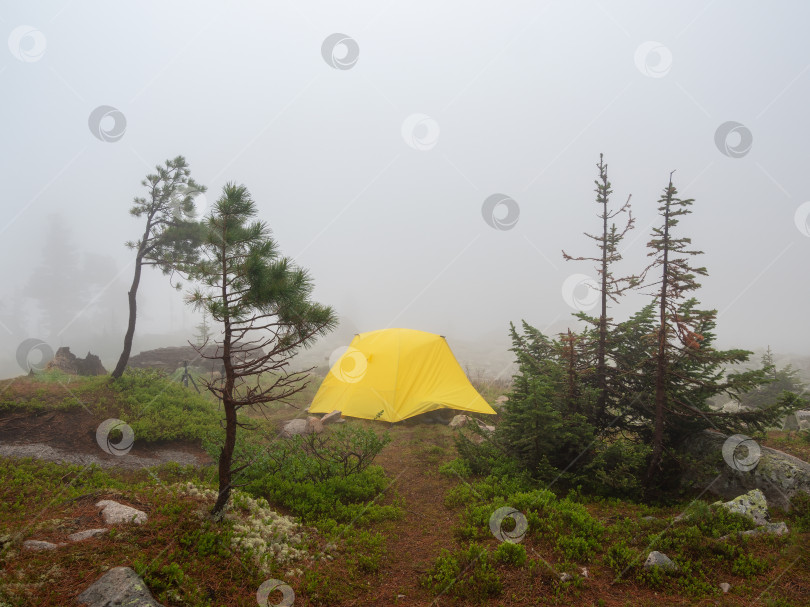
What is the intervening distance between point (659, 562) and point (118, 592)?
21.7 feet

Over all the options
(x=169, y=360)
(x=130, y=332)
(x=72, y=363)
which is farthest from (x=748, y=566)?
(x=169, y=360)

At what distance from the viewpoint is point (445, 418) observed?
49.4ft

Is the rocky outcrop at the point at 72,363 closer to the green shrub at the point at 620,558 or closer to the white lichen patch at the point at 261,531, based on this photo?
the white lichen patch at the point at 261,531

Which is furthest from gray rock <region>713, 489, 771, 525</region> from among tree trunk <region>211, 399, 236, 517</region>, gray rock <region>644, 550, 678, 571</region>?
tree trunk <region>211, 399, 236, 517</region>

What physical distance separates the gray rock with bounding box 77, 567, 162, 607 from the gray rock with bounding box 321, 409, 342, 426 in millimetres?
10158

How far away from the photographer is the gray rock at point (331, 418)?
14440 mm

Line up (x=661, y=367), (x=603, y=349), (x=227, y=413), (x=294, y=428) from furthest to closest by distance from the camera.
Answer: (x=294, y=428) < (x=603, y=349) < (x=661, y=367) < (x=227, y=413)

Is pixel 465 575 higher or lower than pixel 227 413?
higher

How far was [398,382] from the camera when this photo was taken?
14859mm

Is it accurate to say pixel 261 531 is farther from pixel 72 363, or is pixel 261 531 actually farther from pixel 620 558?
pixel 72 363

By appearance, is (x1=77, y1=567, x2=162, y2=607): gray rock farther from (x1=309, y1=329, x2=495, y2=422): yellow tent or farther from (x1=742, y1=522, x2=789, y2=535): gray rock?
(x1=309, y1=329, x2=495, y2=422): yellow tent

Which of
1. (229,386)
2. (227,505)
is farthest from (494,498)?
(229,386)

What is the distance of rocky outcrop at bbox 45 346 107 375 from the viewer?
59.8 ft

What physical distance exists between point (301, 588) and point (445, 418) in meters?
10.5
